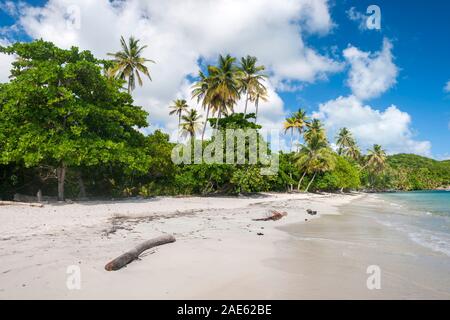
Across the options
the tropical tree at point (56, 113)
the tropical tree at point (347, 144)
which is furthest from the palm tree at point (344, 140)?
the tropical tree at point (56, 113)

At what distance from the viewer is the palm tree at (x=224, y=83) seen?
104 feet

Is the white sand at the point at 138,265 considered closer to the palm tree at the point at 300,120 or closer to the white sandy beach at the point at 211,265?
the white sandy beach at the point at 211,265

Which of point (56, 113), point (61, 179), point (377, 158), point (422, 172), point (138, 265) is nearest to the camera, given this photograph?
point (138, 265)

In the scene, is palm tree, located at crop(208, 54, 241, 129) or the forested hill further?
the forested hill

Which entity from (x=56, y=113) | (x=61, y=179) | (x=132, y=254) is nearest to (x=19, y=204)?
(x=61, y=179)

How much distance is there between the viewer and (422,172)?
110 metres

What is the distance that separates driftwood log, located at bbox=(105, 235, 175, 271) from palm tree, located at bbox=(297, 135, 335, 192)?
39150 mm

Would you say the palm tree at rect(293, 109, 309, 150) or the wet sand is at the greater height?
the palm tree at rect(293, 109, 309, 150)

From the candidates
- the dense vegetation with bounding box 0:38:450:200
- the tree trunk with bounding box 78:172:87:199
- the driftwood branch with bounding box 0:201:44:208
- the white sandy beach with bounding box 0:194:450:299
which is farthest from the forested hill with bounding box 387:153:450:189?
the driftwood branch with bounding box 0:201:44:208

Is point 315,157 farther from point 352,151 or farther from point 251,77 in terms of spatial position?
point 352,151

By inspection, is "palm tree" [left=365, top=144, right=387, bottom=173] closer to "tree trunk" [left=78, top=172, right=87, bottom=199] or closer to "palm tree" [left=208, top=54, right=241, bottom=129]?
"palm tree" [left=208, top=54, right=241, bottom=129]

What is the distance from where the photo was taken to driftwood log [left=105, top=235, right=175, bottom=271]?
15.9ft

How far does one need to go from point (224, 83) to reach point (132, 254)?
28.3m
